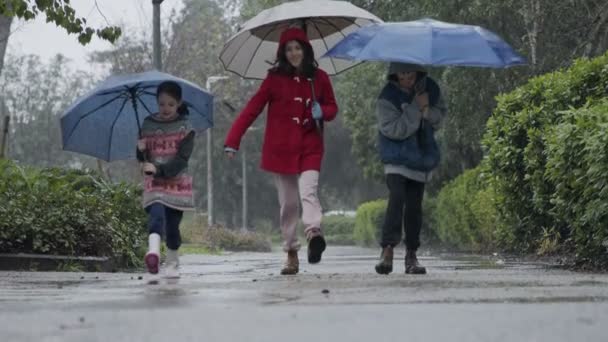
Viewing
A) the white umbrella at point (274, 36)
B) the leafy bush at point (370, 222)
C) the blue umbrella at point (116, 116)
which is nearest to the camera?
the white umbrella at point (274, 36)

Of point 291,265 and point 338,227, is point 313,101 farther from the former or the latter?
point 338,227

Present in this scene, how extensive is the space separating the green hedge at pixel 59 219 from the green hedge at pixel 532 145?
4250 millimetres

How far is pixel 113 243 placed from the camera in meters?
15.1

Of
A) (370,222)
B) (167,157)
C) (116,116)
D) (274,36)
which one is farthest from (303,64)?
(370,222)

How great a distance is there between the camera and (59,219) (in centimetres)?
1433

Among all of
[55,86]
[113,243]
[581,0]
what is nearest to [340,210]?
[55,86]

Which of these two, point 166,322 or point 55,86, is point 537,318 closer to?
point 166,322

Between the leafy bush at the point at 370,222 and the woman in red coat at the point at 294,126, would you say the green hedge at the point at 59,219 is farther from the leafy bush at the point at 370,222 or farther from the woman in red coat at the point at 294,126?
the leafy bush at the point at 370,222

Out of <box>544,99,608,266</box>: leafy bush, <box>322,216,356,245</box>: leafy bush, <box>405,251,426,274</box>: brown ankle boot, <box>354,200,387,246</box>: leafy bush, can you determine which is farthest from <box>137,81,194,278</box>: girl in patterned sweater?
<box>322,216,356,245</box>: leafy bush

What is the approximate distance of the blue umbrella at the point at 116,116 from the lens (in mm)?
12992

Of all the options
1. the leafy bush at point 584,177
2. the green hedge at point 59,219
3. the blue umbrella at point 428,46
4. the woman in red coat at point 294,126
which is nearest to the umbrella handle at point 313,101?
the woman in red coat at point 294,126

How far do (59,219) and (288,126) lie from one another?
3.81 metres

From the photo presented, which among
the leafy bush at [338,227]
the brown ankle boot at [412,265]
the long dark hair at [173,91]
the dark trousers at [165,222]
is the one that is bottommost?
the brown ankle boot at [412,265]

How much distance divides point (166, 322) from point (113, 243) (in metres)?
8.79
